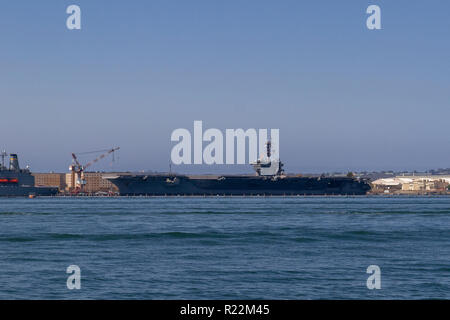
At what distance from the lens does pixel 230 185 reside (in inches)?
5477

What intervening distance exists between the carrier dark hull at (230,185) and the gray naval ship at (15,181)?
26403 millimetres

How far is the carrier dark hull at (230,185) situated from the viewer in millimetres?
137250

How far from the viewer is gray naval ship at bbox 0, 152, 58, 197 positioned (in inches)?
5719

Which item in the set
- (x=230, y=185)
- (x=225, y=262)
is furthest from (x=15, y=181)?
(x=225, y=262)

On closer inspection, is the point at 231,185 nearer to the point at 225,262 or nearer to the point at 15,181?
the point at 15,181

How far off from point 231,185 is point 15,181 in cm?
5348

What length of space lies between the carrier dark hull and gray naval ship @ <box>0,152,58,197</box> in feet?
86.6

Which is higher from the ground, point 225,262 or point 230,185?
point 230,185

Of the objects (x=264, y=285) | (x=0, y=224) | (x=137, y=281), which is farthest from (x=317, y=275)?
(x=0, y=224)

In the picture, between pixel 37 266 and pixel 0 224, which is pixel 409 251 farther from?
pixel 0 224

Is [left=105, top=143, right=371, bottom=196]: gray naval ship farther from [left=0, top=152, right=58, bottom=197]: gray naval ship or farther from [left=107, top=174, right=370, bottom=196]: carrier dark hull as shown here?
[left=0, top=152, right=58, bottom=197]: gray naval ship

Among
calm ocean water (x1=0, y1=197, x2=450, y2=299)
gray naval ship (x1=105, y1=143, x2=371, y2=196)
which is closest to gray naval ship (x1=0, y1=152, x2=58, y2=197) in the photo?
gray naval ship (x1=105, y1=143, x2=371, y2=196)

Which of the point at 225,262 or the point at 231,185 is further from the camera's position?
the point at 231,185

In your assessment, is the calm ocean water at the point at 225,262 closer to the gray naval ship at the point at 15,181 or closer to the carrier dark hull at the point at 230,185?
the carrier dark hull at the point at 230,185
